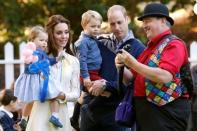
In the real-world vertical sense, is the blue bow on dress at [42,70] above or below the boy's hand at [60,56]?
below

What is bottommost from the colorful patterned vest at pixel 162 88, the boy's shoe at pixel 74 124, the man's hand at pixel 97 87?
the boy's shoe at pixel 74 124

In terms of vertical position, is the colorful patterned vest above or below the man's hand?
above

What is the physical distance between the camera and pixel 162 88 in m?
5.48

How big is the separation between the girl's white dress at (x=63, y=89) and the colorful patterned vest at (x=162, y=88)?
112 cm

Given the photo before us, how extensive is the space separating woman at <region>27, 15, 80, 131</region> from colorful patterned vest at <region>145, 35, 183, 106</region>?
1132 mm

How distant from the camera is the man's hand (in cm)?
636

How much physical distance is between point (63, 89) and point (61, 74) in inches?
6.1

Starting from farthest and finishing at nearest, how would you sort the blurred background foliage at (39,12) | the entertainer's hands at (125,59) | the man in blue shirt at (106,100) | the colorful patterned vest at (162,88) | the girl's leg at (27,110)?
the blurred background foliage at (39,12) < the girl's leg at (27,110) < the man in blue shirt at (106,100) < the colorful patterned vest at (162,88) < the entertainer's hands at (125,59)

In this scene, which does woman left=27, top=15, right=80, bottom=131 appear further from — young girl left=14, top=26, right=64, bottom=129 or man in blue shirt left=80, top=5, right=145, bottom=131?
man in blue shirt left=80, top=5, right=145, bottom=131

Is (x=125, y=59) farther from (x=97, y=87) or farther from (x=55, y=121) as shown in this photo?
(x=55, y=121)

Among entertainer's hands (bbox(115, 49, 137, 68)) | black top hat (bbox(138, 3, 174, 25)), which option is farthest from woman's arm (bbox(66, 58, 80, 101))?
black top hat (bbox(138, 3, 174, 25))

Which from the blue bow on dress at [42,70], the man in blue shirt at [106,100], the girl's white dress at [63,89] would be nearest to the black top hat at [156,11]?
the man in blue shirt at [106,100]

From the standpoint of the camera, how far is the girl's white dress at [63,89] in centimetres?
637

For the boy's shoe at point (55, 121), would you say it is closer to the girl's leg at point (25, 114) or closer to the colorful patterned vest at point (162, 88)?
the girl's leg at point (25, 114)
